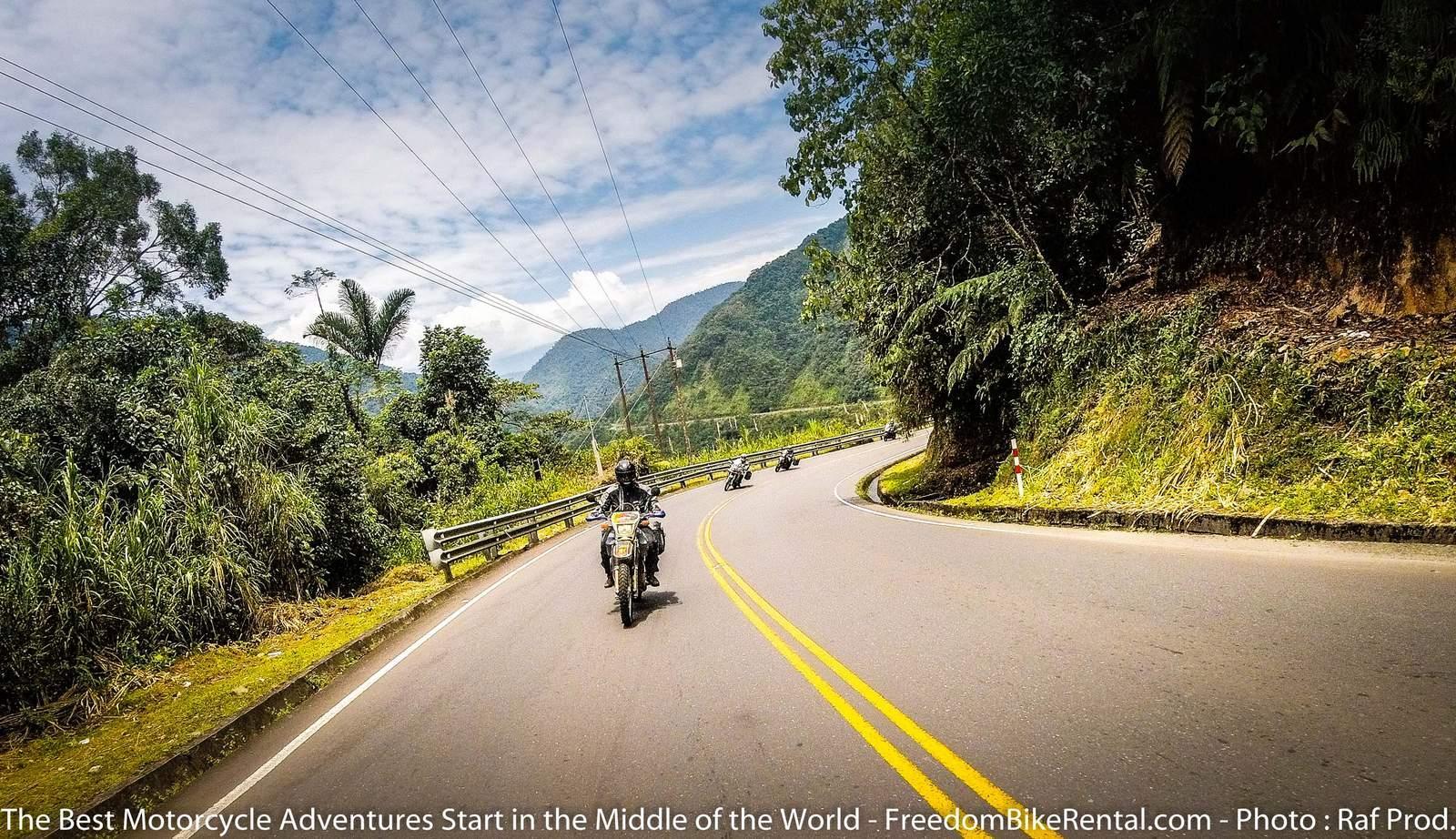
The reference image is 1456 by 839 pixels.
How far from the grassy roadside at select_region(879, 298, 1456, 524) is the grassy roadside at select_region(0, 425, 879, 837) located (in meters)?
9.85

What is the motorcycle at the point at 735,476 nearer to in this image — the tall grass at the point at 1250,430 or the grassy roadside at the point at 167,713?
the tall grass at the point at 1250,430

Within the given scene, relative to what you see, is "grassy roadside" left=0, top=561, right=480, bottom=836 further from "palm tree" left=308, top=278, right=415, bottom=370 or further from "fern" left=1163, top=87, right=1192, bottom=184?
"palm tree" left=308, top=278, right=415, bottom=370

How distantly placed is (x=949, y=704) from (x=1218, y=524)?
16.7 feet

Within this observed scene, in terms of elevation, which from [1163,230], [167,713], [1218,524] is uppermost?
[1163,230]

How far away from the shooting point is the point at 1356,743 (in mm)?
2717

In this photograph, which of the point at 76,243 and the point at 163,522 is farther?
the point at 76,243

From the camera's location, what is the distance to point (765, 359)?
11719 cm

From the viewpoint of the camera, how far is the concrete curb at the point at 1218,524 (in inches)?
209

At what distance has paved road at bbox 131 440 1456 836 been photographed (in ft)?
9.01

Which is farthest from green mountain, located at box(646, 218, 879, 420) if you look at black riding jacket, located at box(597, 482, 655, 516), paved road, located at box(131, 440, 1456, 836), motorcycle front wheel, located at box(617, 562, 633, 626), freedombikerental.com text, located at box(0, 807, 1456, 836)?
freedombikerental.com text, located at box(0, 807, 1456, 836)

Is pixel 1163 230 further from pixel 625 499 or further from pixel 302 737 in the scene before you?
pixel 302 737

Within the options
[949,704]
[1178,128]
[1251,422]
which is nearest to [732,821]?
[949,704]

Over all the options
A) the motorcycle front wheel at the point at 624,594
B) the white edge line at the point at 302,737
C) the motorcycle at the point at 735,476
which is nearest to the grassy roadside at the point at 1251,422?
the motorcycle front wheel at the point at 624,594

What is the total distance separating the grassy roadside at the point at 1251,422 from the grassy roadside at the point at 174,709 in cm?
985
